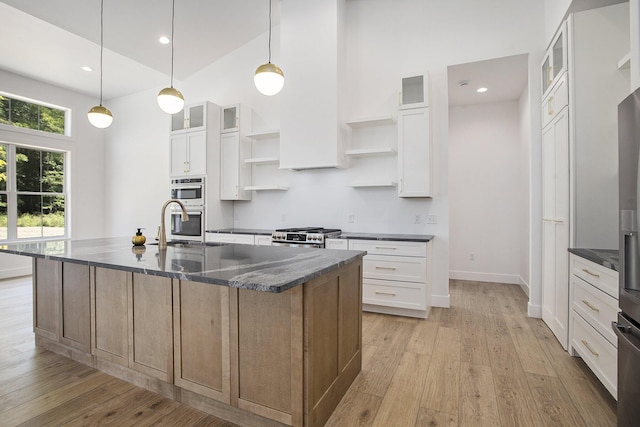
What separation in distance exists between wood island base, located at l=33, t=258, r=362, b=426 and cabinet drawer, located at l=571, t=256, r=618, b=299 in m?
1.48

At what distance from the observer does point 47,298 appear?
104 inches

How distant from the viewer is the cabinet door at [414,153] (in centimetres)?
373

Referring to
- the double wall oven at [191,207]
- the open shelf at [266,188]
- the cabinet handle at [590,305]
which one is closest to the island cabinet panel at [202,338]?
the cabinet handle at [590,305]

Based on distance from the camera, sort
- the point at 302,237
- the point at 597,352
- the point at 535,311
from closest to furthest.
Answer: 1. the point at 597,352
2. the point at 535,311
3. the point at 302,237

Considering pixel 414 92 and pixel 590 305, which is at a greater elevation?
pixel 414 92

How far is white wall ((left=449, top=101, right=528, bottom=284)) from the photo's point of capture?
5090 millimetres

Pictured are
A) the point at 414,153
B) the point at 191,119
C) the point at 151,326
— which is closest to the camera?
the point at 151,326

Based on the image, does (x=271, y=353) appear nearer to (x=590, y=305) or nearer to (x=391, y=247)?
(x=590, y=305)

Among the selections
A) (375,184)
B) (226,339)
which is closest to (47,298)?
(226,339)

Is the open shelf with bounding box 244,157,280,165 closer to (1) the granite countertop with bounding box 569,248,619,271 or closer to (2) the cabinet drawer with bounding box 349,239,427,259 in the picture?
(2) the cabinet drawer with bounding box 349,239,427,259

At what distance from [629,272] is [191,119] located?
16.6 feet

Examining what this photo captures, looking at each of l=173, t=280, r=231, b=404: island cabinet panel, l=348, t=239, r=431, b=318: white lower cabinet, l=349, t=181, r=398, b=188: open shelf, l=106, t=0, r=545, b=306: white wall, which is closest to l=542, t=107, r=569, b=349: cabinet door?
l=106, t=0, r=545, b=306: white wall

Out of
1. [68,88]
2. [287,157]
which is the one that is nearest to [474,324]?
[287,157]

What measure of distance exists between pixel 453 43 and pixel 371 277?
115 inches
